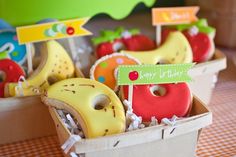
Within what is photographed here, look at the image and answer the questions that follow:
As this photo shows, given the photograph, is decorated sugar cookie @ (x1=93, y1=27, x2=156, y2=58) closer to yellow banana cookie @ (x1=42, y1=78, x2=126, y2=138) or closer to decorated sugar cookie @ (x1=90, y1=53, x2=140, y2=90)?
decorated sugar cookie @ (x1=90, y1=53, x2=140, y2=90)

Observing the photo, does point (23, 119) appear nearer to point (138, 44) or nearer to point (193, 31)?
point (138, 44)

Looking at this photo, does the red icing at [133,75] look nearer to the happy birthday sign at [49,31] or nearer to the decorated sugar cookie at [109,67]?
the decorated sugar cookie at [109,67]

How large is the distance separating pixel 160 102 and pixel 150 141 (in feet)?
0.29

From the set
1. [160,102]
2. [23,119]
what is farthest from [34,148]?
[160,102]

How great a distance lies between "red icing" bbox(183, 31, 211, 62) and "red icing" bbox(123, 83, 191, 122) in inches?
8.2

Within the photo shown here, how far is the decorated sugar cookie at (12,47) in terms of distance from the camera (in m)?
0.87

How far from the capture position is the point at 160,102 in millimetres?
722

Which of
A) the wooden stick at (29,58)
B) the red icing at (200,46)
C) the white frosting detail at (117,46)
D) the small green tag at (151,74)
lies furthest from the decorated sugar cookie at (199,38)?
the wooden stick at (29,58)

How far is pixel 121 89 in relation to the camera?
748 millimetres

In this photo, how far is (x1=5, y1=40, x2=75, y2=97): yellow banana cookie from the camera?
0.78m

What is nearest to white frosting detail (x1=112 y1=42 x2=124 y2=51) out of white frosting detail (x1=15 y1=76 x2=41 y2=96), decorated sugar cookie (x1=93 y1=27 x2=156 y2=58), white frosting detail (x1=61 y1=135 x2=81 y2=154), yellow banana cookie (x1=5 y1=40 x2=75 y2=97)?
decorated sugar cookie (x1=93 y1=27 x2=156 y2=58)

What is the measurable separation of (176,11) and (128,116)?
0.38m

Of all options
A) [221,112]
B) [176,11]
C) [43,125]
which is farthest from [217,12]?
[43,125]

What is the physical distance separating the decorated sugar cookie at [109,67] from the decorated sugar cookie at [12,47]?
0.60ft
